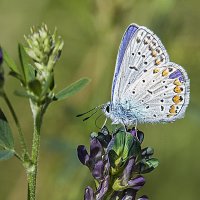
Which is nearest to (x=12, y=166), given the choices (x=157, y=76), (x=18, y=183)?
(x=18, y=183)

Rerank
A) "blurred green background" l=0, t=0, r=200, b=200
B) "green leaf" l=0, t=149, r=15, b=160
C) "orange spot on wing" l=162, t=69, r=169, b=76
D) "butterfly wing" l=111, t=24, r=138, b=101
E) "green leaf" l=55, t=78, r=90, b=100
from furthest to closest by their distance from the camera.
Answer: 1. "blurred green background" l=0, t=0, r=200, b=200
2. "orange spot on wing" l=162, t=69, r=169, b=76
3. "butterfly wing" l=111, t=24, r=138, b=101
4. "green leaf" l=55, t=78, r=90, b=100
5. "green leaf" l=0, t=149, r=15, b=160

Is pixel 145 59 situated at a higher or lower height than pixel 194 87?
lower

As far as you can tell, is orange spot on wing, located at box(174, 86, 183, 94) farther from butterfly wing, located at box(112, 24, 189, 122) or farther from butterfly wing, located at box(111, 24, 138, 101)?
butterfly wing, located at box(111, 24, 138, 101)

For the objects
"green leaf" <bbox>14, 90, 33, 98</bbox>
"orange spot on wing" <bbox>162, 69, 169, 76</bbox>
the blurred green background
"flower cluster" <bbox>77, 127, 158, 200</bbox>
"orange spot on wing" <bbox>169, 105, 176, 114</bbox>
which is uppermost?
the blurred green background

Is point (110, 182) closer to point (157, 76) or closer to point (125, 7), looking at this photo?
point (157, 76)

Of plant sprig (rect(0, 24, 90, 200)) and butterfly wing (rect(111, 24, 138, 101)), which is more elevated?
butterfly wing (rect(111, 24, 138, 101))

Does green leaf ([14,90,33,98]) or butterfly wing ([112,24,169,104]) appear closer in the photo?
green leaf ([14,90,33,98])

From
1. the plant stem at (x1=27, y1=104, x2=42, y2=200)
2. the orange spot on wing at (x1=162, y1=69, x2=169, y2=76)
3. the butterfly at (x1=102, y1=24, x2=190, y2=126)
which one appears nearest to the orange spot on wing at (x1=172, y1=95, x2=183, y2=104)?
the butterfly at (x1=102, y1=24, x2=190, y2=126)
